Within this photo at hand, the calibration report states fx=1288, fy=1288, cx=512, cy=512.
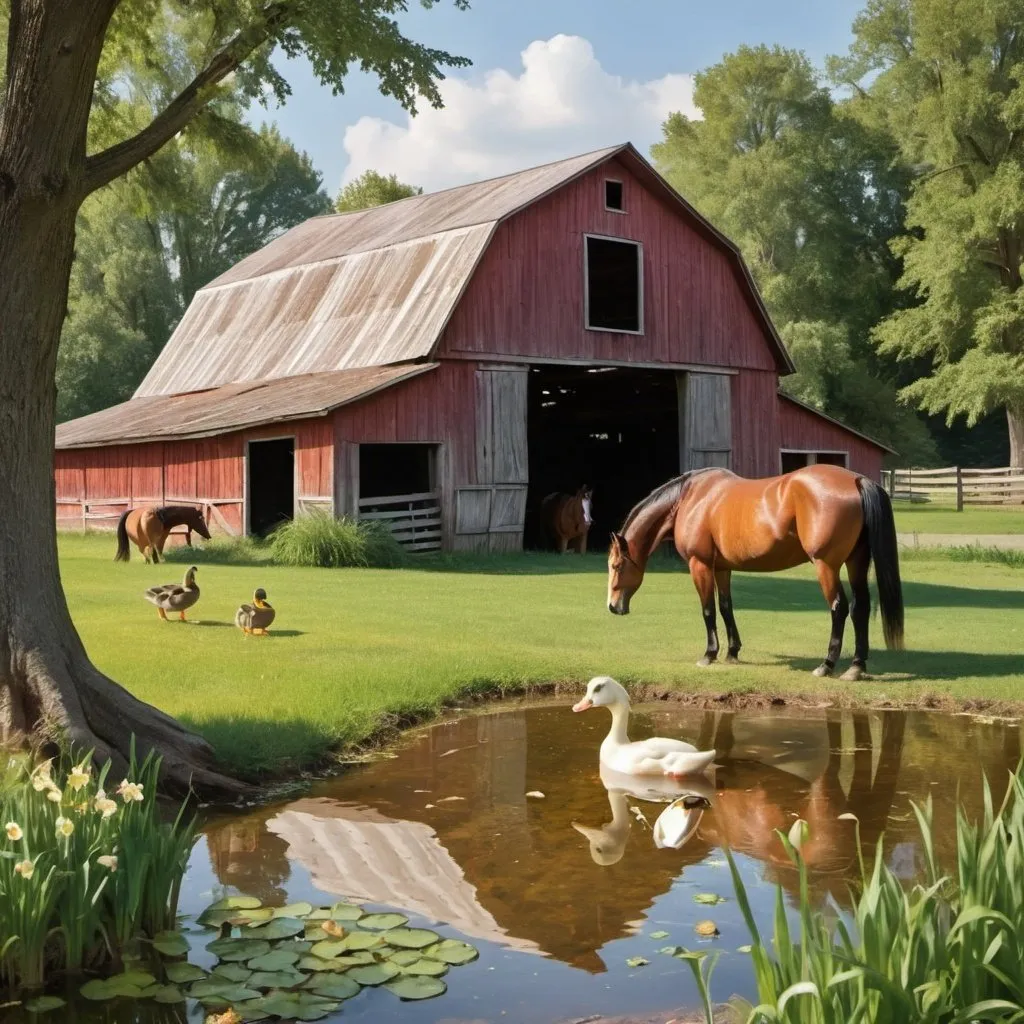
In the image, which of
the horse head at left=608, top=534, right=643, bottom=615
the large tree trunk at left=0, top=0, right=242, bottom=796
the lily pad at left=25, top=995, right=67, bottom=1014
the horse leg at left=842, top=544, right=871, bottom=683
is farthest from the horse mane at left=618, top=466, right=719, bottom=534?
the lily pad at left=25, top=995, right=67, bottom=1014

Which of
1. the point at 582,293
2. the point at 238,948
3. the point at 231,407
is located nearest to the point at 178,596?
the point at 238,948

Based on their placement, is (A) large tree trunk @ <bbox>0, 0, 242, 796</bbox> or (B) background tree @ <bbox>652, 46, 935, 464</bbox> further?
(B) background tree @ <bbox>652, 46, 935, 464</bbox>

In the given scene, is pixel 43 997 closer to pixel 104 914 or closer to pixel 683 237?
pixel 104 914

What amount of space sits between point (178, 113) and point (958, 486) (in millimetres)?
37622

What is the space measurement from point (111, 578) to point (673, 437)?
17.2 m

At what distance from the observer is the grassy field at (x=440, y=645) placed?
9148 millimetres

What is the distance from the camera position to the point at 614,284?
30.2 meters

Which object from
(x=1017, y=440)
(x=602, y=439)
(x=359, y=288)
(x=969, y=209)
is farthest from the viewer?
(x=1017, y=440)

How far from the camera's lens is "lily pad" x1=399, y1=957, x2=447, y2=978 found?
185 inches

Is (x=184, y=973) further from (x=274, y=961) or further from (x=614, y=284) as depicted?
(x=614, y=284)

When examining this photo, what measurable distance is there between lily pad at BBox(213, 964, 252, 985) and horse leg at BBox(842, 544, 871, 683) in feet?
23.0

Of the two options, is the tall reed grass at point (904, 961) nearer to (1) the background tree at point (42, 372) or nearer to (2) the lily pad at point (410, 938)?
(2) the lily pad at point (410, 938)

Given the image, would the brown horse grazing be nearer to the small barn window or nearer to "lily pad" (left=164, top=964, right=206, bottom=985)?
"lily pad" (left=164, top=964, right=206, bottom=985)

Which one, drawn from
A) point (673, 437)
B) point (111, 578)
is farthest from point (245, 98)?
point (673, 437)
